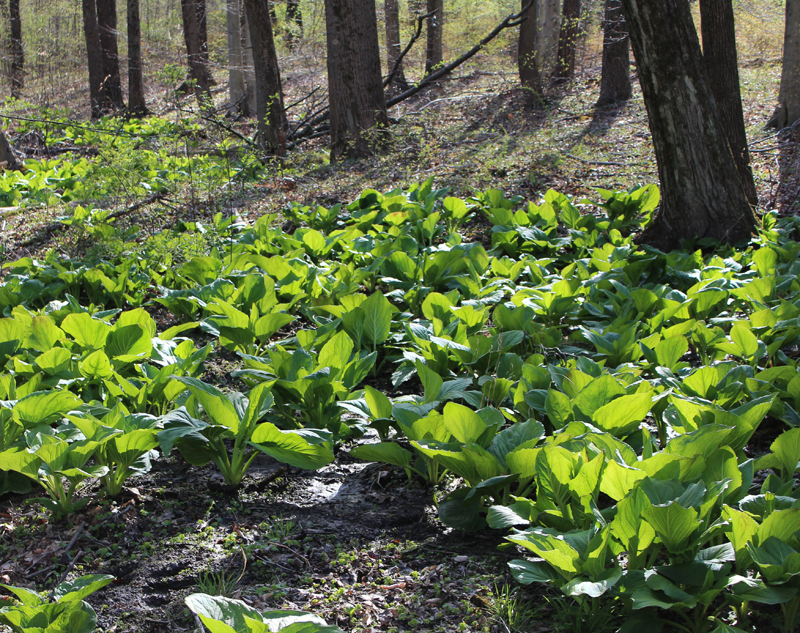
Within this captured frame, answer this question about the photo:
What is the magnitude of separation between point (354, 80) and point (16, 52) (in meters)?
16.8

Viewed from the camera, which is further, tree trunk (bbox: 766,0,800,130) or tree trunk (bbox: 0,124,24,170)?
tree trunk (bbox: 0,124,24,170)

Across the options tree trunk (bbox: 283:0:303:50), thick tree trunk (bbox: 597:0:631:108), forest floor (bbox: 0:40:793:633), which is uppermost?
tree trunk (bbox: 283:0:303:50)

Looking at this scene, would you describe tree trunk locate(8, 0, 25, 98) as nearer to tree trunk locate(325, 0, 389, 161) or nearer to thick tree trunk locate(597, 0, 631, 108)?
tree trunk locate(325, 0, 389, 161)

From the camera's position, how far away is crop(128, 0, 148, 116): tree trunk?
49.3 ft

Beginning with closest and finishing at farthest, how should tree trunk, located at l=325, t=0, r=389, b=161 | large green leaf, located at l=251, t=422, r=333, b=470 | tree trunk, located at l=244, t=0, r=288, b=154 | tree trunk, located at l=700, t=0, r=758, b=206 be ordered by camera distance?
large green leaf, located at l=251, t=422, r=333, b=470 < tree trunk, located at l=700, t=0, r=758, b=206 < tree trunk, located at l=325, t=0, r=389, b=161 < tree trunk, located at l=244, t=0, r=288, b=154

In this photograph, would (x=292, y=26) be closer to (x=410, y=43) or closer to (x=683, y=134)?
(x=410, y=43)

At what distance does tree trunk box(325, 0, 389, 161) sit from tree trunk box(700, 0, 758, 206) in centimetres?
429

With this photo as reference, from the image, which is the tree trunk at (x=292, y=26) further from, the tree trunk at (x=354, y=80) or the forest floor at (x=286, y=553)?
the forest floor at (x=286, y=553)

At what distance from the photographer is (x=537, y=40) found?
12.0 metres

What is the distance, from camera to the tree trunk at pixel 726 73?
5723 mm

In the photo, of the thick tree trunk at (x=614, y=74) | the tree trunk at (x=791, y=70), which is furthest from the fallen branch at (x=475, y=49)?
the tree trunk at (x=791, y=70)

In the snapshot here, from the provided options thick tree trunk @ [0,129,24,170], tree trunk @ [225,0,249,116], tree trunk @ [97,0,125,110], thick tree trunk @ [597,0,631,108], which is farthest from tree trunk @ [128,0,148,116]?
thick tree trunk @ [597,0,631,108]

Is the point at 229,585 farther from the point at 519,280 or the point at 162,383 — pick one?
the point at 519,280

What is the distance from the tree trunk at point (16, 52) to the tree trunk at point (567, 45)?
13.6 meters
